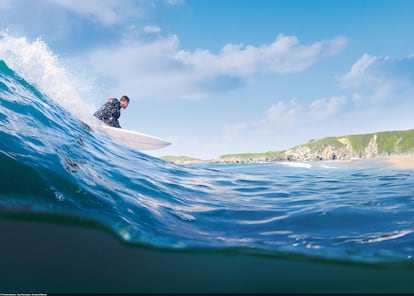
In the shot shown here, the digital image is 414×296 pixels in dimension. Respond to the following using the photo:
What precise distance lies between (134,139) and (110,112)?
1.65 m

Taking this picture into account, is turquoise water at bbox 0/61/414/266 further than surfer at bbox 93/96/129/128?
No

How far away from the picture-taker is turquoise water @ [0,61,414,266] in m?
3.39

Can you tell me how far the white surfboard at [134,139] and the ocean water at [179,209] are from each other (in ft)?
19.1

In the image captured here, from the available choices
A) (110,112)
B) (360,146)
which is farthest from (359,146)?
(110,112)

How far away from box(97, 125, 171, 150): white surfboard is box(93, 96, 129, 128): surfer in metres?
0.70

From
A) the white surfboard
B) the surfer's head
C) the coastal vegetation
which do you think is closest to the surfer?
the surfer's head

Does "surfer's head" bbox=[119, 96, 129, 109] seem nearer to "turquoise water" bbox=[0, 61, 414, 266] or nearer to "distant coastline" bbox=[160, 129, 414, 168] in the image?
"turquoise water" bbox=[0, 61, 414, 266]

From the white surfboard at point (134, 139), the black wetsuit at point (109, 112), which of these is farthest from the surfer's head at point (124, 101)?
the white surfboard at point (134, 139)

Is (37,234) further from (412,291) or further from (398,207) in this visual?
(398,207)

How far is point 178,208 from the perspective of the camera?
5363mm

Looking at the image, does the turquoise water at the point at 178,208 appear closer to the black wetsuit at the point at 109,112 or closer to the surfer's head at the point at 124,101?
the black wetsuit at the point at 109,112

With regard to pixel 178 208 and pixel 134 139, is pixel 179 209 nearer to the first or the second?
pixel 178 208

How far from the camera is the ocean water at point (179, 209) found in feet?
11.0

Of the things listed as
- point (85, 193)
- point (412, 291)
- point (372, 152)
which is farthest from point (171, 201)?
point (372, 152)
